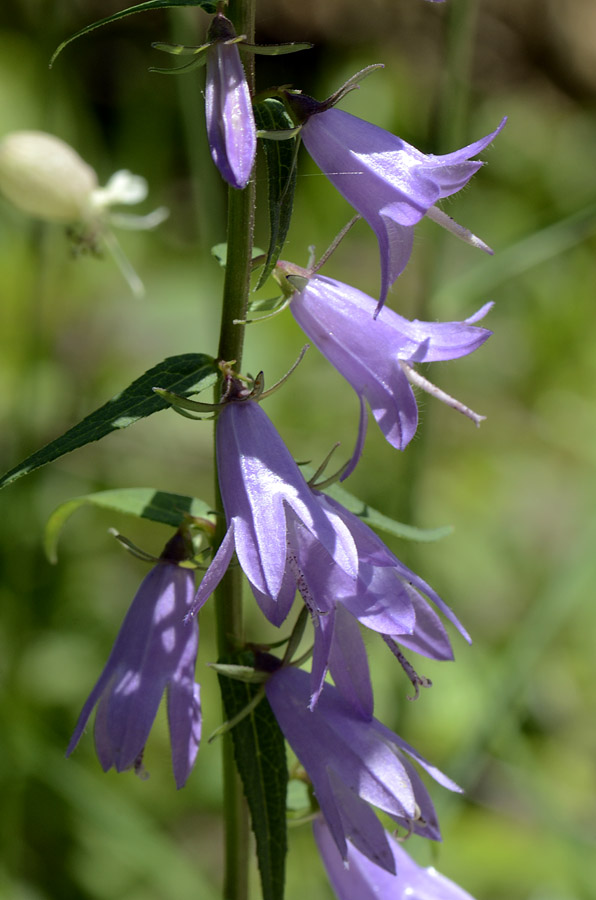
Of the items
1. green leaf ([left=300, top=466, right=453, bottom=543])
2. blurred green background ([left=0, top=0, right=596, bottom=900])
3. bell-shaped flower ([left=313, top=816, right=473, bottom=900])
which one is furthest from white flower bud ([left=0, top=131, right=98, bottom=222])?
Result: bell-shaped flower ([left=313, top=816, right=473, bottom=900])

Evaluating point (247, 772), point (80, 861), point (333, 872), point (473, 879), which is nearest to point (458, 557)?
point (473, 879)

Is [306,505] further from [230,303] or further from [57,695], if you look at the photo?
[57,695]

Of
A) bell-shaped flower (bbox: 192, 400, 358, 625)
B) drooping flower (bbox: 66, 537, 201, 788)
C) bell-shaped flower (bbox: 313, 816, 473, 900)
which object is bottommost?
bell-shaped flower (bbox: 313, 816, 473, 900)

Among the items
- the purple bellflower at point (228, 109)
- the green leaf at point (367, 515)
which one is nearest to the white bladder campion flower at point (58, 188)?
the green leaf at point (367, 515)

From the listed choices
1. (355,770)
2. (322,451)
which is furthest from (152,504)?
(322,451)

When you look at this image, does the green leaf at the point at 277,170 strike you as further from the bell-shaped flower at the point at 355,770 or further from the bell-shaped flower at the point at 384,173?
the bell-shaped flower at the point at 355,770

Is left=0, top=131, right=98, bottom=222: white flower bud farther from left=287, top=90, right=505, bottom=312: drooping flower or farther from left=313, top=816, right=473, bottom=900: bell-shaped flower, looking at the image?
left=313, top=816, right=473, bottom=900: bell-shaped flower
